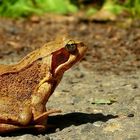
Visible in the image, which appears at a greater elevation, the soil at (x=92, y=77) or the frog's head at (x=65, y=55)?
the frog's head at (x=65, y=55)

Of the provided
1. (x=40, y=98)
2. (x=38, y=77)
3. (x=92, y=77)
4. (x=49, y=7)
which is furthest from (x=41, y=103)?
(x=49, y=7)

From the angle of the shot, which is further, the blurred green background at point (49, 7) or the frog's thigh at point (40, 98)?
the blurred green background at point (49, 7)

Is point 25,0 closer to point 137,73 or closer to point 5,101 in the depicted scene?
point 137,73

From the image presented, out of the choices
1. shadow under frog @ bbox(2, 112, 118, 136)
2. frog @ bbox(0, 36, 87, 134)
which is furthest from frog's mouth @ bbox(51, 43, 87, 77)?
shadow under frog @ bbox(2, 112, 118, 136)

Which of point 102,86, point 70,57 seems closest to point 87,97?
point 102,86

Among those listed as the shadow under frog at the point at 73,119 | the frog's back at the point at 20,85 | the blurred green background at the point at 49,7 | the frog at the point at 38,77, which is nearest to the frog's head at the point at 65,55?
the frog at the point at 38,77

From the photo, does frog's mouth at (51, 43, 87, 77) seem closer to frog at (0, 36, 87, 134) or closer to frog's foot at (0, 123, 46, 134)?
frog at (0, 36, 87, 134)

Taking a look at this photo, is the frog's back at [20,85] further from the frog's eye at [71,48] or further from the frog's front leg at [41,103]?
the frog's eye at [71,48]
